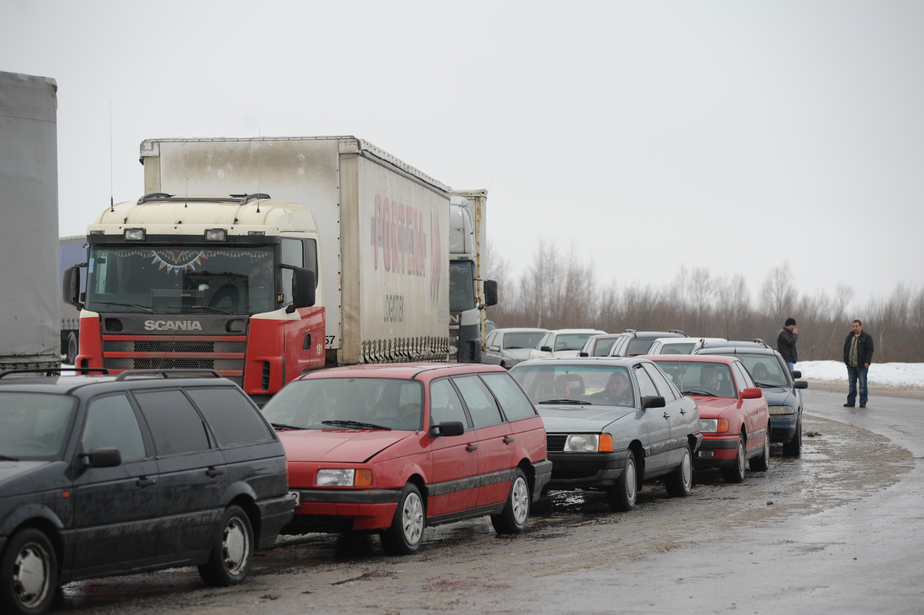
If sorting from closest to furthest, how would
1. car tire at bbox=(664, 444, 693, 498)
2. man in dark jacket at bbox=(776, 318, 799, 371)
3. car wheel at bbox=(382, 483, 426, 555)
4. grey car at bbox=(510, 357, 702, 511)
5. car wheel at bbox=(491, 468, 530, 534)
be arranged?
1. car wheel at bbox=(382, 483, 426, 555)
2. car wheel at bbox=(491, 468, 530, 534)
3. grey car at bbox=(510, 357, 702, 511)
4. car tire at bbox=(664, 444, 693, 498)
5. man in dark jacket at bbox=(776, 318, 799, 371)

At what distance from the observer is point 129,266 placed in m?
13.5

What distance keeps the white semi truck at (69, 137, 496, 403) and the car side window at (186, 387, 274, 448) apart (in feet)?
16.1

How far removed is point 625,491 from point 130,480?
610cm

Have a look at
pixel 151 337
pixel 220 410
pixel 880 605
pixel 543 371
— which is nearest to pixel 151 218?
pixel 151 337

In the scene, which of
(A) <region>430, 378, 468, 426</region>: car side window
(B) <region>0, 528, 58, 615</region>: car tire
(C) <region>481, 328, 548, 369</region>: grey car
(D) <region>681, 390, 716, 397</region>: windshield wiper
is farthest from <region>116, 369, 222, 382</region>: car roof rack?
(C) <region>481, 328, 548, 369</region>: grey car

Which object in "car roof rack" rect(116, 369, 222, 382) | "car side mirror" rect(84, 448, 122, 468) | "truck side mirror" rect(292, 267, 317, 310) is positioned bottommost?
"car side mirror" rect(84, 448, 122, 468)

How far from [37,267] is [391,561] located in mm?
5702

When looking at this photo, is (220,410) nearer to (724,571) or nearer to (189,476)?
(189,476)

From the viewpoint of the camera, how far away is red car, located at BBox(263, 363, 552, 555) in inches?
339

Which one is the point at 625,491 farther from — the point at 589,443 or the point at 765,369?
the point at 765,369

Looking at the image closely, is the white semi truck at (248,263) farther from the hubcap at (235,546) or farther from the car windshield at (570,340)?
the car windshield at (570,340)

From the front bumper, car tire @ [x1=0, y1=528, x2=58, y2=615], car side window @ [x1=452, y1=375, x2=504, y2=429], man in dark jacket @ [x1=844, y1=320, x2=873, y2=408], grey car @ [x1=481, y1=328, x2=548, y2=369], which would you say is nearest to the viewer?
car tire @ [x1=0, y1=528, x2=58, y2=615]

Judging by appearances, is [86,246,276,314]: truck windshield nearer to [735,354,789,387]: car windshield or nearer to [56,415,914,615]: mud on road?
[56,415,914,615]: mud on road

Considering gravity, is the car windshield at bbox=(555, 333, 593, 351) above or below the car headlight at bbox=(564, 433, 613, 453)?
above
